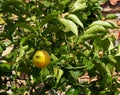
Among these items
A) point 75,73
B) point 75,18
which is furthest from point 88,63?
point 75,18

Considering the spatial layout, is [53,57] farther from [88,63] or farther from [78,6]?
[78,6]

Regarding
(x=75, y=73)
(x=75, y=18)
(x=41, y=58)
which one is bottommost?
(x=75, y=73)

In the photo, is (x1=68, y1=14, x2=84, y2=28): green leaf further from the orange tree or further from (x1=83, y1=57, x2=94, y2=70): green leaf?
(x1=83, y1=57, x2=94, y2=70): green leaf

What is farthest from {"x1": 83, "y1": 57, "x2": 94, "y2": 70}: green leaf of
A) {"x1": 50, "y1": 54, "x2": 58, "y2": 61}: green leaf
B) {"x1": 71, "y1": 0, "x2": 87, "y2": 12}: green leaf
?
{"x1": 71, "y1": 0, "x2": 87, "y2": 12}: green leaf

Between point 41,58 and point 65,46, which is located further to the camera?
point 65,46

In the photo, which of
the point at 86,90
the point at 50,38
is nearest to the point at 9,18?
the point at 50,38

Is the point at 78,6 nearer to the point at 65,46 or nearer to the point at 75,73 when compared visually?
the point at 65,46

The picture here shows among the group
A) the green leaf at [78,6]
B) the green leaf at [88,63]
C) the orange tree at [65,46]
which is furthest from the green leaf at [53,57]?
the green leaf at [78,6]

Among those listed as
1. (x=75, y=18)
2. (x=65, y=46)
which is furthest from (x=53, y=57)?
(x=75, y=18)

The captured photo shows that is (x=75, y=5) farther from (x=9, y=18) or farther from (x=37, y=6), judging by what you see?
(x=9, y=18)

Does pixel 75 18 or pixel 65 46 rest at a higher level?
pixel 75 18
